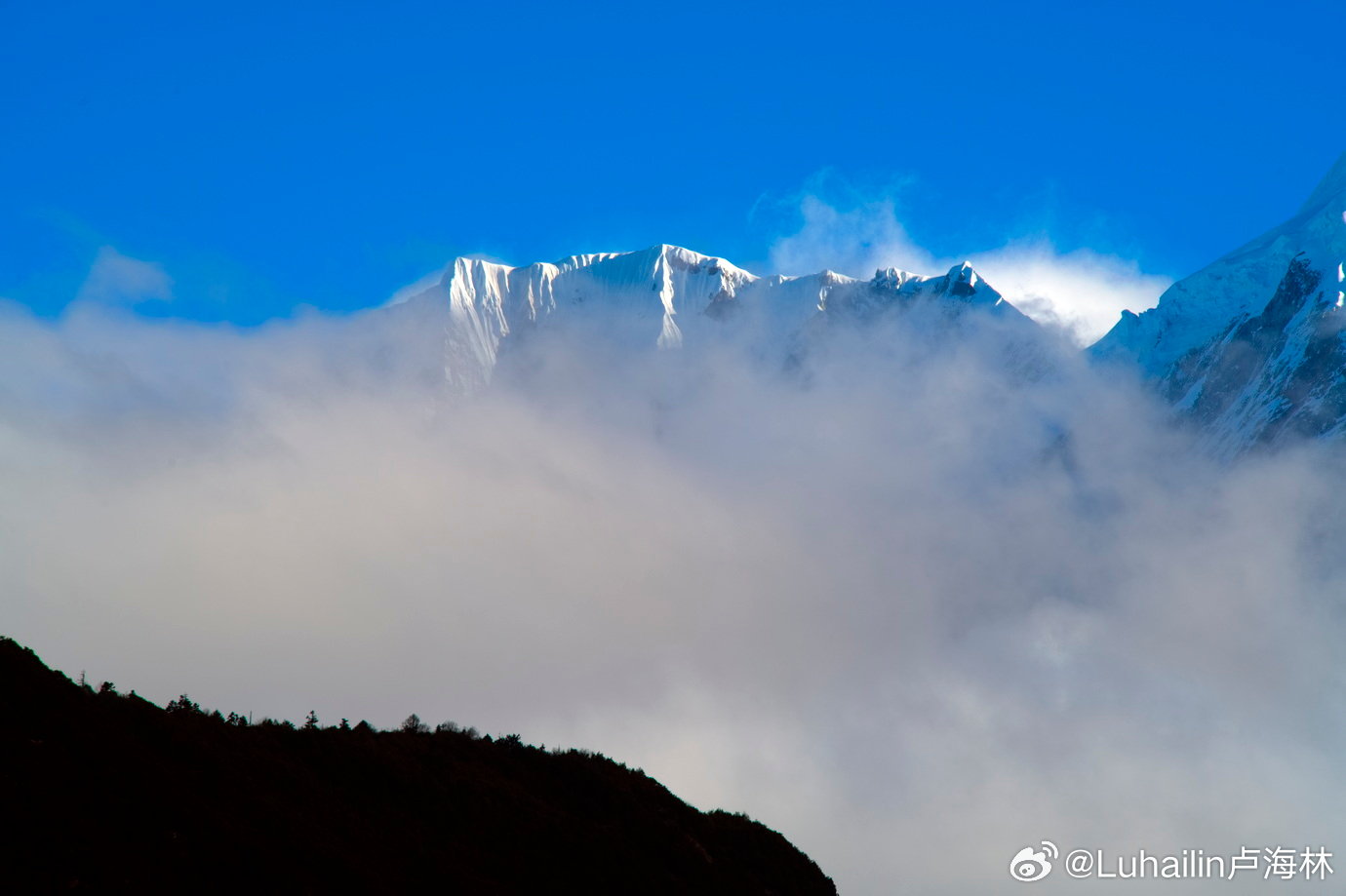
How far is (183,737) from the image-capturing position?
1196 inches

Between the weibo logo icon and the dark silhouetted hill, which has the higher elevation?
the weibo logo icon

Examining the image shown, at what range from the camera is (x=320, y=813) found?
30859mm

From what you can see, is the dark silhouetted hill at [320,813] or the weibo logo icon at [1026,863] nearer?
the dark silhouetted hill at [320,813]

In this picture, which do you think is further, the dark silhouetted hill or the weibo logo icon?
the weibo logo icon

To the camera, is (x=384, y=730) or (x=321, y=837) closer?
(x=321, y=837)

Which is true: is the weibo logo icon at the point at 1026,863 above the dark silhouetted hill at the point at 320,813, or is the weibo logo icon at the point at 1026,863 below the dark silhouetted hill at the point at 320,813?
above

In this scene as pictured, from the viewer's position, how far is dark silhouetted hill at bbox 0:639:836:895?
81.2ft

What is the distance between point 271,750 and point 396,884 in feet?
24.4

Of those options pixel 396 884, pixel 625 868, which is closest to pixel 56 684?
pixel 396 884

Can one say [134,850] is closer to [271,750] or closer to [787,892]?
[271,750]

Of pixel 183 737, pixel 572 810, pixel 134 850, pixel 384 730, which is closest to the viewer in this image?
pixel 134 850

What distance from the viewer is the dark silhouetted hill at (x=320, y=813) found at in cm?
2475

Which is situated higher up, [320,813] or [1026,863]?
[1026,863]

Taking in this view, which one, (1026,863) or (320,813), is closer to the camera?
(320,813)
